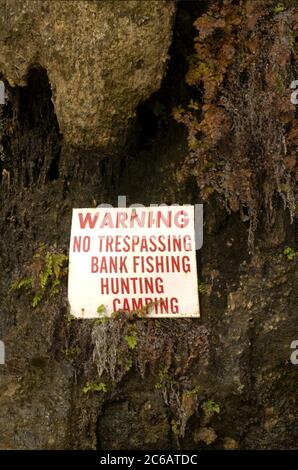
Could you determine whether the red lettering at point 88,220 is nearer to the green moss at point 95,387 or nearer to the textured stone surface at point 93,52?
the textured stone surface at point 93,52

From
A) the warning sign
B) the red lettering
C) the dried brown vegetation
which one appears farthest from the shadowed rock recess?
the red lettering

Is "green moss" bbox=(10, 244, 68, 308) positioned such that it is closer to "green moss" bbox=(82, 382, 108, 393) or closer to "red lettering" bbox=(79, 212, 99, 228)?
"red lettering" bbox=(79, 212, 99, 228)

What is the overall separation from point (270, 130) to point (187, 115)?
729 millimetres

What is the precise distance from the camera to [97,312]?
4.90 metres

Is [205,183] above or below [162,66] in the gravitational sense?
below

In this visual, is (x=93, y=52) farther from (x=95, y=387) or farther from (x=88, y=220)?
(x=95, y=387)

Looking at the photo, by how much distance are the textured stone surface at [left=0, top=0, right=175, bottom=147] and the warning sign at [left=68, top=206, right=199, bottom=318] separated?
30.7 inches

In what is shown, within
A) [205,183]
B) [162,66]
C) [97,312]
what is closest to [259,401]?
[97,312]

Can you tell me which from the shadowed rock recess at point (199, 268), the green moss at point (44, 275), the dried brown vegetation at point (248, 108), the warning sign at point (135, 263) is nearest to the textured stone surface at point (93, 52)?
the shadowed rock recess at point (199, 268)

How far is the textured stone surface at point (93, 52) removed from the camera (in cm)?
440

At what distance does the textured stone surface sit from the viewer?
4402 mm

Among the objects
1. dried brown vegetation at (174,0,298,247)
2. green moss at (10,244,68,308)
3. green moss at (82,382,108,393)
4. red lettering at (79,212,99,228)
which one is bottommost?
green moss at (82,382,108,393)

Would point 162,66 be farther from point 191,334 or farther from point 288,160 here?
point 191,334

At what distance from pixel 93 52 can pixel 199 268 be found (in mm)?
2008
